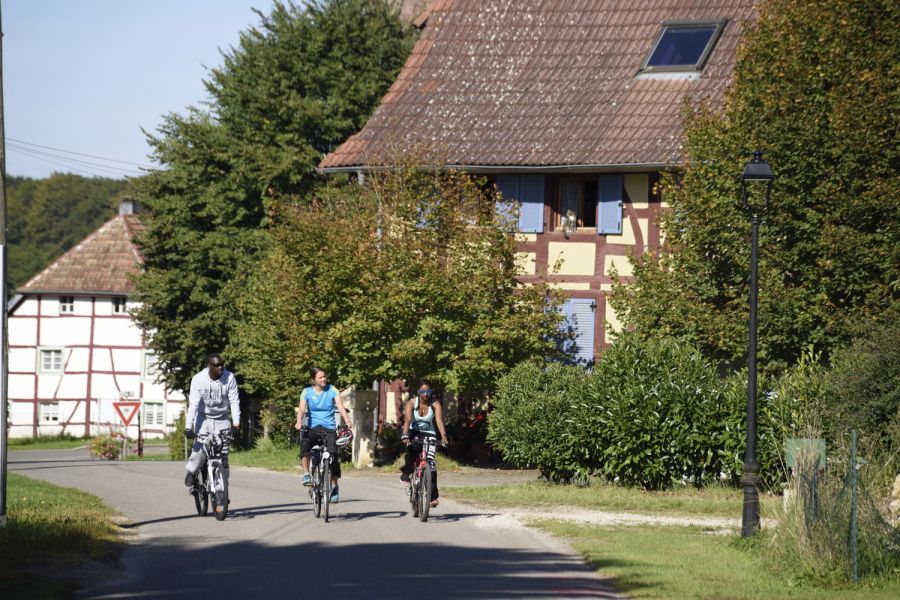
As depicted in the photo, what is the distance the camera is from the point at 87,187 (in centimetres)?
12875

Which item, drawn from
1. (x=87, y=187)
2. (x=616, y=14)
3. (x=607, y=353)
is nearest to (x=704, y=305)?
(x=607, y=353)

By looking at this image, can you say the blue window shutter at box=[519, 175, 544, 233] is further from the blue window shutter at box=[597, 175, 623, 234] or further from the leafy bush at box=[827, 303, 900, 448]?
the leafy bush at box=[827, 303, 900, 448]

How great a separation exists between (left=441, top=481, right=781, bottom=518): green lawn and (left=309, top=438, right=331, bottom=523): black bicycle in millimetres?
3349

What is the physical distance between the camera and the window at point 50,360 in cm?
6531

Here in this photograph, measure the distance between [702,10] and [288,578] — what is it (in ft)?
72.8

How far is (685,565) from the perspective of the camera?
12.4 metres

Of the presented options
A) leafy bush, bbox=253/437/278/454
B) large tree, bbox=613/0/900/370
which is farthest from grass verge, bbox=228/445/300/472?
large tree, bbox=613/0/900/370

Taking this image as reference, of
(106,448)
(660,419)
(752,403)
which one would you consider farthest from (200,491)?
(106,448)

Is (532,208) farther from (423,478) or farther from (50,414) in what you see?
(50,414)

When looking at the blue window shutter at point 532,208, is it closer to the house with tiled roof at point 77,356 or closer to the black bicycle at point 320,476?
the black bicycle at point 320,476

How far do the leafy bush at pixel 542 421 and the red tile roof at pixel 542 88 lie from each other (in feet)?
19.6

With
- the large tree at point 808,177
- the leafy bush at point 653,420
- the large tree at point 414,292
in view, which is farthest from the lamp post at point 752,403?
the large tree at point 414,292

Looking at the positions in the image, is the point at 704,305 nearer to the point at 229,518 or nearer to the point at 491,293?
the point at 491,293

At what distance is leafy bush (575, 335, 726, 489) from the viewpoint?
20578 millimetres
